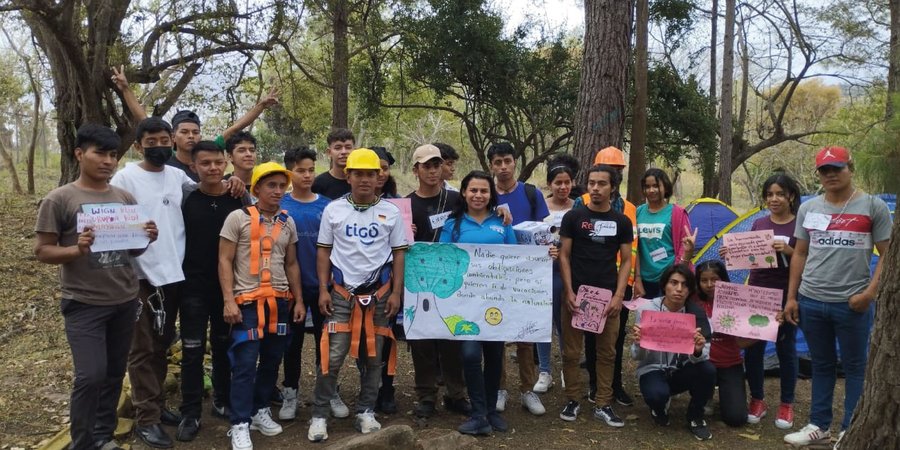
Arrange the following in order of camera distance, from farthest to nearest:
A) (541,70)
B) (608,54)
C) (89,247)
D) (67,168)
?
(541,70) → (67,168) → (608,54) → (89,247)

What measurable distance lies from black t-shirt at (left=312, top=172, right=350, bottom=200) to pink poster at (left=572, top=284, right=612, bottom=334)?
1.99m

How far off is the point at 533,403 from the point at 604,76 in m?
3.69

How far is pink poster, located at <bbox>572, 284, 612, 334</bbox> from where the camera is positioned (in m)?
4.44

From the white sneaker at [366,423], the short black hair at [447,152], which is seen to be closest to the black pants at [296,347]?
the white sneaker at [366,423]

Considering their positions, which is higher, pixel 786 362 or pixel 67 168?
pixel 67 168

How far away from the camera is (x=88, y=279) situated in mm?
3432

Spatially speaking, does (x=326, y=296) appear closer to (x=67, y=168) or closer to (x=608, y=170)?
(x=608, y=170)

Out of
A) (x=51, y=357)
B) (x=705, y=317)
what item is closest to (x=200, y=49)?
(x=51, y=357)

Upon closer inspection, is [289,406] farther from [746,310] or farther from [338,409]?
[746,310]

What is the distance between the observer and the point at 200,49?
10430mm

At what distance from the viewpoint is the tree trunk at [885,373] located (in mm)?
3072

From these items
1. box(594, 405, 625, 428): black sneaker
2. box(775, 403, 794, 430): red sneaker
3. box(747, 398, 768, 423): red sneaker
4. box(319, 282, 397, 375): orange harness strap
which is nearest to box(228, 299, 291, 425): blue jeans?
box(319, 282, 397, 375): orange harness strap

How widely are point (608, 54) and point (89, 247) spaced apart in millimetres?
5294

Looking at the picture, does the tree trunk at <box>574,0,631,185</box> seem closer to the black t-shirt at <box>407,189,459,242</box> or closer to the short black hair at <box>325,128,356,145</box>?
the black t-shirt at <box>407,189,459,242</box>
